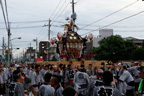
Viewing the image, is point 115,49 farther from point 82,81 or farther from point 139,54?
point 82,81

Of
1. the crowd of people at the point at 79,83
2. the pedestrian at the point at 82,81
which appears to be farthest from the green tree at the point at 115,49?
the pedestrian at the point at 82,81

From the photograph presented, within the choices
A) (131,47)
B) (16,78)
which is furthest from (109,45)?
(16,78)

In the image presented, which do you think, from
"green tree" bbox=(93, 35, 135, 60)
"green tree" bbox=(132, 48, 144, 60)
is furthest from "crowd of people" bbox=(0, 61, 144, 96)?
"green tree" bbox=(93, 35, 135, 60)

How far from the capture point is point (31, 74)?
34.6ft

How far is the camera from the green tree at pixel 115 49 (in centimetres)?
4794

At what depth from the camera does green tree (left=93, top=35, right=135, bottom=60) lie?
47.9 metres

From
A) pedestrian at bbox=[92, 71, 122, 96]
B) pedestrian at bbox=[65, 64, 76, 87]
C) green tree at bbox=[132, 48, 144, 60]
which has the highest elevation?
green tree at bbox=[132, 48, 144, 60]

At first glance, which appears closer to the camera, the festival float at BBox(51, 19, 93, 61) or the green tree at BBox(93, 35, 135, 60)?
the festival float at BBox(51, 19, 93, 61)

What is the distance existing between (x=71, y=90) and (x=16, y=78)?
3.02 metres

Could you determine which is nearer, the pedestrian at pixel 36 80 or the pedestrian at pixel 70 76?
the pedestrian at pixel 36 80

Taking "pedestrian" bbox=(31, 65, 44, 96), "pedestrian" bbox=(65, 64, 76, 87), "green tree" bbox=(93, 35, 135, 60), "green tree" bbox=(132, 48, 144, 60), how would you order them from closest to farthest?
"pedestrian" bbox=(31, 65, 44, 96) < "pedestrian" bbox=(65, 64, 76, 87) < "green tree" bbox=(132, 48, 144, 60) < "green tree" bbox=(93, 35, 135, 60)

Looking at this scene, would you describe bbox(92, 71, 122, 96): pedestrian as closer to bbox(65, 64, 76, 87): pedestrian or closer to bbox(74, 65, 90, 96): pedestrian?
bbox(74, 65, 90, 96): pedestrian

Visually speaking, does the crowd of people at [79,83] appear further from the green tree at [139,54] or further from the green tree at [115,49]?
the green tree at [115,49]

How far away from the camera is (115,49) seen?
4803 cm
